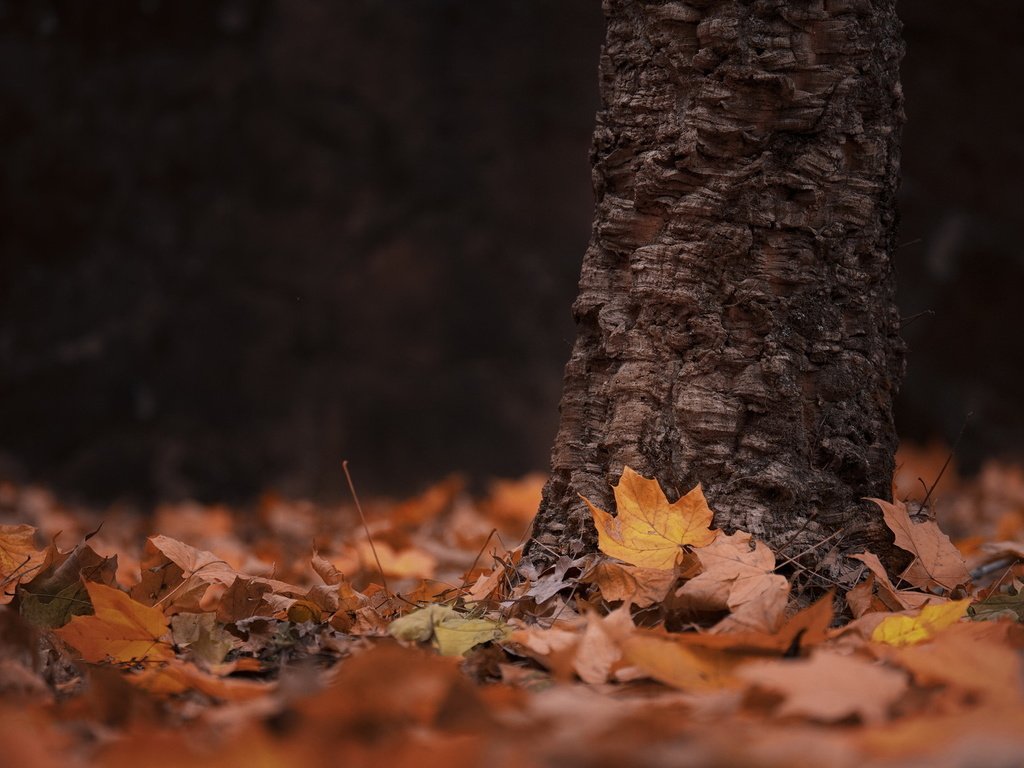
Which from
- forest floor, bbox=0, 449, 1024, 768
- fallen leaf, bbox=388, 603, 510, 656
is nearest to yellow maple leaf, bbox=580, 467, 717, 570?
forest floor, bbox=0, 449, 1024, 768

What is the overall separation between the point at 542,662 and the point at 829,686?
32cm

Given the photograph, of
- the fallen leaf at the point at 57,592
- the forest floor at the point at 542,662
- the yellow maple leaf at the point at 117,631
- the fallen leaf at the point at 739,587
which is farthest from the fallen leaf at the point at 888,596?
the fallen leaf at the point at 57,592

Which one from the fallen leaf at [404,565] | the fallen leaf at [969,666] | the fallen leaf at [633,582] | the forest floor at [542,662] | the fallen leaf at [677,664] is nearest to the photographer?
the forest floor at [542,662]

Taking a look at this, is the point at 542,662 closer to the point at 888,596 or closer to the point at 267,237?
the point at 888,596

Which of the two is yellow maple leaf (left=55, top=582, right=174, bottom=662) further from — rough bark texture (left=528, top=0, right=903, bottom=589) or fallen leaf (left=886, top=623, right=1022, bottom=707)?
fallen leaf (left=886, top=623, right=1022, bottom=707)

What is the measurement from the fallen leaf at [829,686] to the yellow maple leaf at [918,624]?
0.24m

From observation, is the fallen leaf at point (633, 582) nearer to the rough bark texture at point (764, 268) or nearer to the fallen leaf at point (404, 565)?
the rough bark texture at point (764, 268)

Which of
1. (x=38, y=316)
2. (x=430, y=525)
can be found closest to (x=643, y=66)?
(x=430, y=525)

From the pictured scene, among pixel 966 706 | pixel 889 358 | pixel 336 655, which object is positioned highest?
pixel 889 358

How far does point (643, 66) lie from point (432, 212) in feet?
9.37

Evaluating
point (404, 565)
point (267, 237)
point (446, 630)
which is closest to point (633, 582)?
point (446, 630)

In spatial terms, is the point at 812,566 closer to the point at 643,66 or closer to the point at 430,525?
the point at 643,66

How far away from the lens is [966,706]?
702 millimetres

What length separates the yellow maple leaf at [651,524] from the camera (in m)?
1.06
